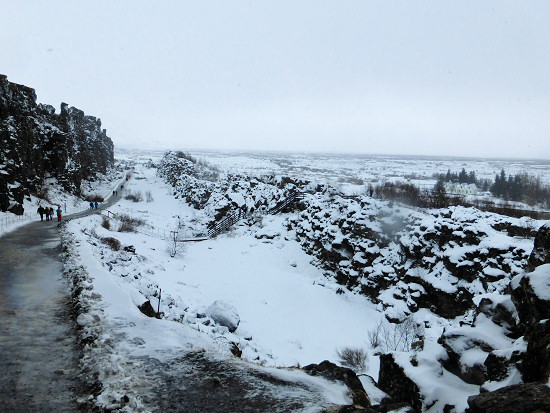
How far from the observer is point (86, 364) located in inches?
218

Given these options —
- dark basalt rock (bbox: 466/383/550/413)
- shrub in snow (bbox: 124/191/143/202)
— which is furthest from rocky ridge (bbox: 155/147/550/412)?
shrub in snow (bbox: 124/191/143/202)

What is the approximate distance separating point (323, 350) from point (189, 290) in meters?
6.82

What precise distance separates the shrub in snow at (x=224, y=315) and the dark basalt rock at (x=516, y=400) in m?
8.79

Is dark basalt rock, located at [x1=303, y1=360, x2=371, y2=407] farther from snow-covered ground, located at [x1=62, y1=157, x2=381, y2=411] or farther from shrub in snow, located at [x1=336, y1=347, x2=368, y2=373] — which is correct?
shrub in snow, located at [x1=336, y1=347, x2=368, y2=373]

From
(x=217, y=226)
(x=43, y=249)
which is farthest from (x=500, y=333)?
(x=217, y=226)

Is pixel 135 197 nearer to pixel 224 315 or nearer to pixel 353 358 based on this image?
pixel 224 315

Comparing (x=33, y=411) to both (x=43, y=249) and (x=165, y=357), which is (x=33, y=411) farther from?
(x=43, y=249)

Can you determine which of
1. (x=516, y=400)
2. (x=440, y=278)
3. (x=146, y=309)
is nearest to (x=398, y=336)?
(x=440, y=278)

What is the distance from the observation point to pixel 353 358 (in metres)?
11.0

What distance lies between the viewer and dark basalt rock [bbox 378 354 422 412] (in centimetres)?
540

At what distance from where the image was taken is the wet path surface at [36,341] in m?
4.67

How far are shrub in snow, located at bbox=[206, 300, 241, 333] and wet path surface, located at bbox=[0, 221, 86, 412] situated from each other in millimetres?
4773

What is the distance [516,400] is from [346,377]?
2773mm

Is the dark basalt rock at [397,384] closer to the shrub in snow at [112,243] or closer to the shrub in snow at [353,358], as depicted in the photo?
the shrub in snow at [353,358]
